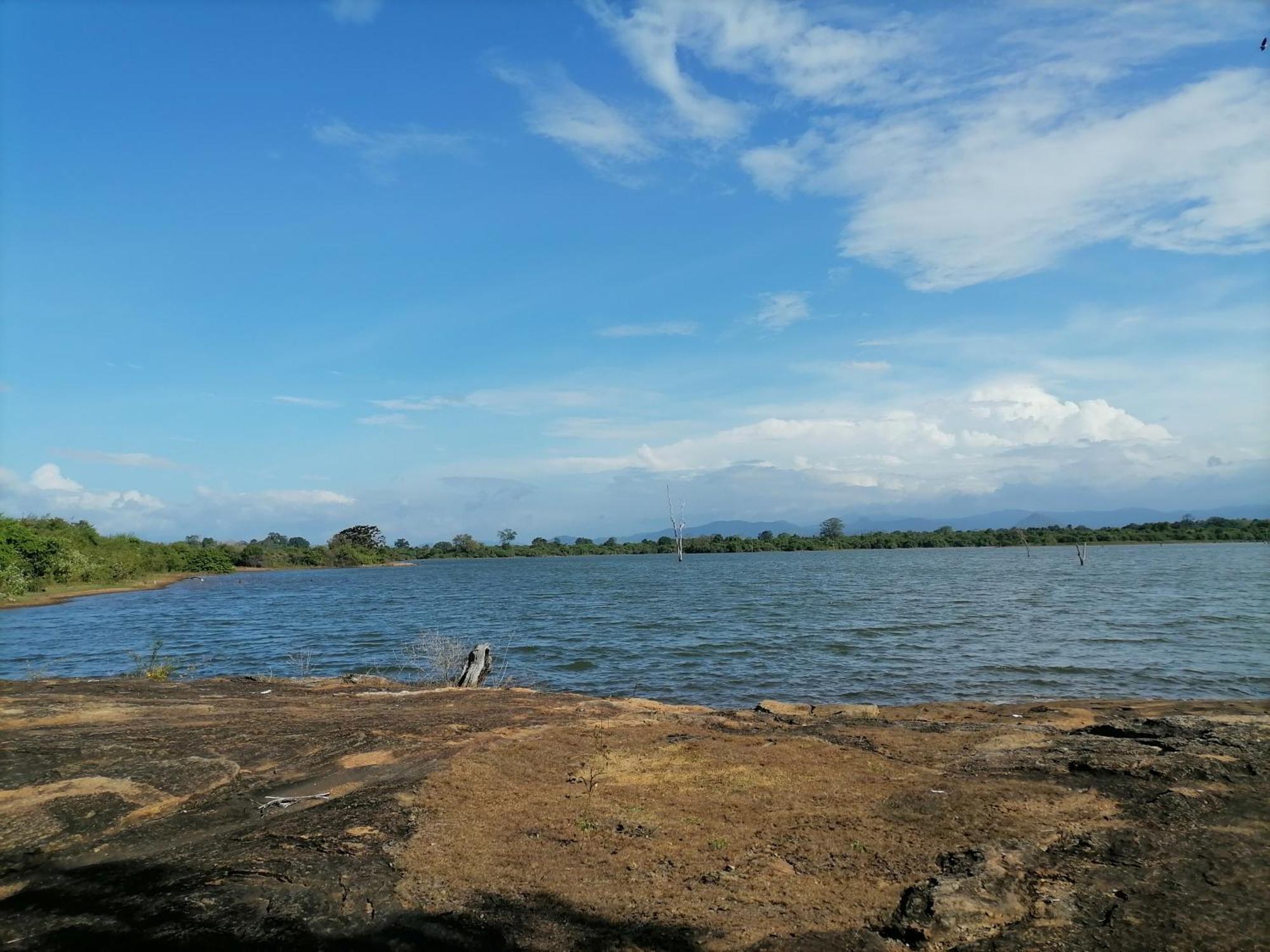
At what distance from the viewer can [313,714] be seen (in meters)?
11.8

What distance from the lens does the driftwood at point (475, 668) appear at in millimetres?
16594

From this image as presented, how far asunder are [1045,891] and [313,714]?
10320 millimetres

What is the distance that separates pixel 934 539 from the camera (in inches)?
6220

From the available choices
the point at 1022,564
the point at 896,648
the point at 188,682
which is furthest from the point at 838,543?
the point at 188,682

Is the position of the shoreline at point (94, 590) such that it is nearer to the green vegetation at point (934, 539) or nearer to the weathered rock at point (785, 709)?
the weathered rock at point (785, 709)

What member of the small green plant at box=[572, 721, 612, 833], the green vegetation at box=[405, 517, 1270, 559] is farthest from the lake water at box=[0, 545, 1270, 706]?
the green vegetation at box=[405, 517, 1270, 559]

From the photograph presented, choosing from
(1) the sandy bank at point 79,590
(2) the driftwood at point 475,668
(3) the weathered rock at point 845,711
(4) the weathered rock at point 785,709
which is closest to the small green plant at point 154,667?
(2) the driftwood at point 475,668

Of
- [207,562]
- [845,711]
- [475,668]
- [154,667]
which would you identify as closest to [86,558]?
[207,562]

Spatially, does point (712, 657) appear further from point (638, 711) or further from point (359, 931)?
point (359, 931)

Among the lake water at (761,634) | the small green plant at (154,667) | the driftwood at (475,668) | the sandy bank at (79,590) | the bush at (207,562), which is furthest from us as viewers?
the bush at (207,562)

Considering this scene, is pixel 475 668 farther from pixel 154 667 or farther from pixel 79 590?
pixel 79 590

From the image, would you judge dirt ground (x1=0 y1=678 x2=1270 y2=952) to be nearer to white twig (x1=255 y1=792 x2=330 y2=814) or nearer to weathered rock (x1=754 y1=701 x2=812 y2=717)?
white twig (x1=255 y1=792 x2=330 y2=814)

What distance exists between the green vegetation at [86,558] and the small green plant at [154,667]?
3031cm

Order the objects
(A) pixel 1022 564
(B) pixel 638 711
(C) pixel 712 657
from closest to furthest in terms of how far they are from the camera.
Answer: (B) pixel 638 711, (C) pixel 712 657, (A) pixel 1022 564
